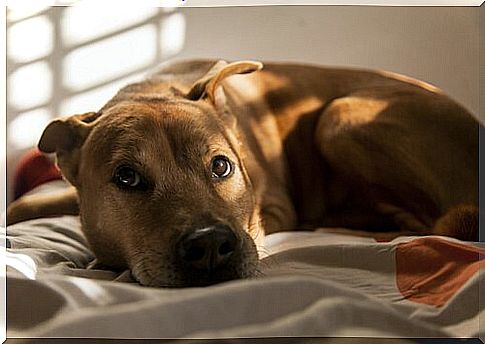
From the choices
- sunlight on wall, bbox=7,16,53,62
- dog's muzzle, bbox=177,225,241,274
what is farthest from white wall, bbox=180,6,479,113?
dog's muzzle, bbox=177,225,241,274

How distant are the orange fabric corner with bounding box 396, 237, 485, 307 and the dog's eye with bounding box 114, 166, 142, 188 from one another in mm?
626

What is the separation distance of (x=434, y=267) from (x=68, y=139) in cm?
94

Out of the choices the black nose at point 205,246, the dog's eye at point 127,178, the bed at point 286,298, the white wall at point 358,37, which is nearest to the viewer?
the bed at point 286,298

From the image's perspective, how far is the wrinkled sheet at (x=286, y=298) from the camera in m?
1.55

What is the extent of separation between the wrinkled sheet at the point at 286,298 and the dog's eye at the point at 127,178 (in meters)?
0.20

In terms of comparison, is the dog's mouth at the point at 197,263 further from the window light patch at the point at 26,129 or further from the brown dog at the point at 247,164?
the window light patch at the point at 26,129

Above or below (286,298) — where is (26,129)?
above

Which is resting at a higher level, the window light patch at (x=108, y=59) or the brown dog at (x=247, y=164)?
the window light patch at (x=108, y=59)

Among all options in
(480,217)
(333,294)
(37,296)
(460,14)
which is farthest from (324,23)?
(37,296)

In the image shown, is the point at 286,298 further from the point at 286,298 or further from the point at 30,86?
the point at 30,86

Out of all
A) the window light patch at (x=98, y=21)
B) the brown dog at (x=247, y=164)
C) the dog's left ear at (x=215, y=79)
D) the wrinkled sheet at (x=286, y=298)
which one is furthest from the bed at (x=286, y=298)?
the window light patch at (x=98, y=21)

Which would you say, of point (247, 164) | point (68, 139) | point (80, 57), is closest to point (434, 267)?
point (247, 164)

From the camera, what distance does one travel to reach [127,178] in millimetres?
1900

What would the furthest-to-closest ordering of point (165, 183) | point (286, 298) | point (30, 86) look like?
point (30, 86) < point (165, 183) < point (286, 298)
